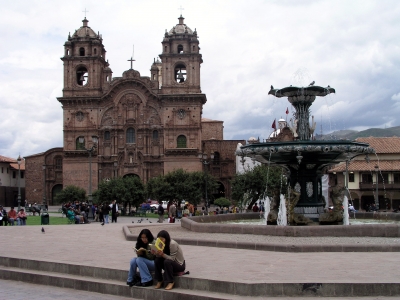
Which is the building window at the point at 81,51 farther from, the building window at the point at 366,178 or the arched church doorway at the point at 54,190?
the building window at the point at 366,178

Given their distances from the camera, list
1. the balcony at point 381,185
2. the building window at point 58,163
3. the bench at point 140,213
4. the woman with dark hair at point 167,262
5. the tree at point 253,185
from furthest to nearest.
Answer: the building window at point 58,163
the balcony at point 381,185
the bench at point 140,213
the tree at point 253,185
the woman with dark hair at point 167,262

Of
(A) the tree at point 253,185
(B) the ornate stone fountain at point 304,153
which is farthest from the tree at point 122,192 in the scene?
(B) the ornate stone fountain at point 304,153

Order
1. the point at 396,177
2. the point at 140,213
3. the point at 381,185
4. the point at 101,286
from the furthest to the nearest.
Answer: the point at 381,185 < the point at 396,177 < the point at 140,213 < the point at 101,286

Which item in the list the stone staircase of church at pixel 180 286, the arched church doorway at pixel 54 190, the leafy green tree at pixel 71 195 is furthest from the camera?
the arched church doorway at pixel 54 190

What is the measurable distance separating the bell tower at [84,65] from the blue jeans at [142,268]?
5139 cm

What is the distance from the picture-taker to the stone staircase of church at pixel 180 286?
7538 millimetres

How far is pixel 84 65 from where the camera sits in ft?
Answer: 194

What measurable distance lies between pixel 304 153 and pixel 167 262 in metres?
9.37

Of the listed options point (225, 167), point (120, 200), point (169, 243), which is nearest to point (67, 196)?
point (120, 200)

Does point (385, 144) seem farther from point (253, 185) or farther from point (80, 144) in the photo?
point (80, 144)

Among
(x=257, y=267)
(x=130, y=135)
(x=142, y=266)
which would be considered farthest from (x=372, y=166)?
(x=142, y=266)

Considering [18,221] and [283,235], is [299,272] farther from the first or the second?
[18,221]

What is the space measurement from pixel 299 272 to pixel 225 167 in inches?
2105

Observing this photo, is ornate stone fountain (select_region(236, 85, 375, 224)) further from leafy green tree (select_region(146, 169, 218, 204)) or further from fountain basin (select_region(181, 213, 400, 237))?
leafy green tree (select_region(146, 169, 218, 204))
